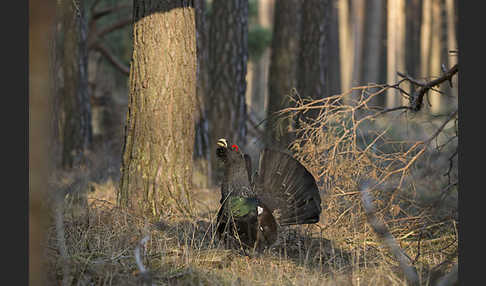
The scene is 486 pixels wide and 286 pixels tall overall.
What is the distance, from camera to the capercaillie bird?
4.85 metres

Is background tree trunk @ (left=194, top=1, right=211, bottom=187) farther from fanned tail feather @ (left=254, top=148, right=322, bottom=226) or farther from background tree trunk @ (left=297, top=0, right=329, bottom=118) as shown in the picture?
fanned tail feather @ (left=254, top=148, right=322, bottom=226)

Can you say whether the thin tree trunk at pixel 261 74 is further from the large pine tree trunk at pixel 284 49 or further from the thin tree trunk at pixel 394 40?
the large pine tree trunk at pixel 284 49

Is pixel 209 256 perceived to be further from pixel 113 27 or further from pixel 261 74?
pixel 261 74

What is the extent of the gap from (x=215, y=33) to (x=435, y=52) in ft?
61.9

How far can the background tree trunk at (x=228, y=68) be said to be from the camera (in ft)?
30.3

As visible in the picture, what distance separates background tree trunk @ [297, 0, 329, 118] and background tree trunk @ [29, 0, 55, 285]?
8284mm

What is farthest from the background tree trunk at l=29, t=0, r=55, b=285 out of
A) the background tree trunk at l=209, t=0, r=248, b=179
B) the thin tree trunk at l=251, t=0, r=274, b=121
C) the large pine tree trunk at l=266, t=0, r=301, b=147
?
the thin tree trunk at l=251, t=0, r=274, b=121

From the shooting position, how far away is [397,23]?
982 inches

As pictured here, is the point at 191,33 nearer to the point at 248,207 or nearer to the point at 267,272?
the point at 248,207

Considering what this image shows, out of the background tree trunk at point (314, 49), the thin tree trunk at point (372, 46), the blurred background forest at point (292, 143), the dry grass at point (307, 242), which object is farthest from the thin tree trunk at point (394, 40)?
the dry grass at point (307, 242)

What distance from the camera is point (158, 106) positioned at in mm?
5465

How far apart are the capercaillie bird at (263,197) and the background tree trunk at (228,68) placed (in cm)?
414

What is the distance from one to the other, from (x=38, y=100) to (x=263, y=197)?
326 centimetres

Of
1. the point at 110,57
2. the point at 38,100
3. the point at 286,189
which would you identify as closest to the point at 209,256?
the point at 286,189
